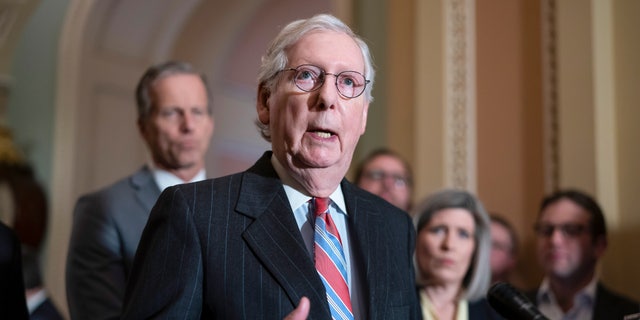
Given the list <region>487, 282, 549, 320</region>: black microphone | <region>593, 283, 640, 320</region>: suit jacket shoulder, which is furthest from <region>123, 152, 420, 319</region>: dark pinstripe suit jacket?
<region>593, 283, 640, 320</region>: suit jacket shoulder

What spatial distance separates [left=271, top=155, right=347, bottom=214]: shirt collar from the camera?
1952 mm

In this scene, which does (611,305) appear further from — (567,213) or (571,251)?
(567,213)

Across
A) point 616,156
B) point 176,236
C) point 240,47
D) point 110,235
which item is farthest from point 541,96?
point 240,47

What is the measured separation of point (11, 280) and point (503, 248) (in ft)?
10.0

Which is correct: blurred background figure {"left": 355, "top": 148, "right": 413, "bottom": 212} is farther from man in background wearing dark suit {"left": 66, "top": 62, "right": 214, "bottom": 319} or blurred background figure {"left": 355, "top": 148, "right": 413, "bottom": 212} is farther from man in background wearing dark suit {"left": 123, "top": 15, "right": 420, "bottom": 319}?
man in background wearing dark suit {"left": 123, "top": 15, "right": 420, "bottom": 319}

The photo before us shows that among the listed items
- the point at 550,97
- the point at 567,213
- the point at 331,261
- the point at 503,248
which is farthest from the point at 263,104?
the point at 550,97

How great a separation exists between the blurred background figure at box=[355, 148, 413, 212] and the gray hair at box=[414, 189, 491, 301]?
0.75 m

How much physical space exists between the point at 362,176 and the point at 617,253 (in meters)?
1.33

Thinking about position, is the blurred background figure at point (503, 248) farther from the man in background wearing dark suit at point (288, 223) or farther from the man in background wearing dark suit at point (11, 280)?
the man in background wearing dark suit at point (11, 280)

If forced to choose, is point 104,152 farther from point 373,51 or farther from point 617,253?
point 617,253

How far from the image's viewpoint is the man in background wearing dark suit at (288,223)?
1.77m

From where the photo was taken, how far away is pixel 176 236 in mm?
1797

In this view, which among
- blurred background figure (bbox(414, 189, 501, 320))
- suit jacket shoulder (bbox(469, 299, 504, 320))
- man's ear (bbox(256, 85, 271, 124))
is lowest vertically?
suit jacket shoulder (bbox(469, 299, 504, 320))

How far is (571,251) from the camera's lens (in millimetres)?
4090
